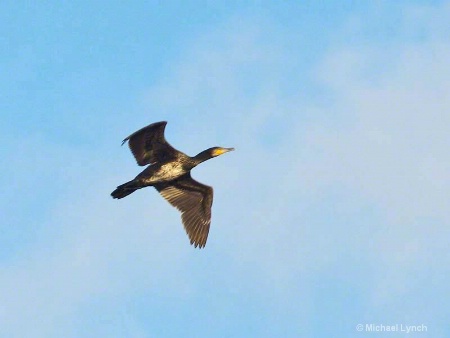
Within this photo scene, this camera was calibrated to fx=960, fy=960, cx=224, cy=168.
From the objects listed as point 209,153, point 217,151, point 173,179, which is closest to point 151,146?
point 173,179

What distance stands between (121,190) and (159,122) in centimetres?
213

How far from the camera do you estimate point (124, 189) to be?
25062mm

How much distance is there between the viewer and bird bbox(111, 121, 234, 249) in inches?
987

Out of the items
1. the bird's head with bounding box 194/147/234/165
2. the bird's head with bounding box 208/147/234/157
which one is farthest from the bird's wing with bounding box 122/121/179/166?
the bird's head with bounding box 208/147/234/157

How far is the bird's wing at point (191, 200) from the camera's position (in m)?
26.7

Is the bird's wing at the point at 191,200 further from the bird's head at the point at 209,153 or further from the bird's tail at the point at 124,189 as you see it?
the bird's tail at the point at 124,189

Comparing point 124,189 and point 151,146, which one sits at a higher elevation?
point 151,146

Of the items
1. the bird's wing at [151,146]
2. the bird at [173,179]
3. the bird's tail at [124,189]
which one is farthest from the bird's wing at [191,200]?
the bird's tail at [124,189]

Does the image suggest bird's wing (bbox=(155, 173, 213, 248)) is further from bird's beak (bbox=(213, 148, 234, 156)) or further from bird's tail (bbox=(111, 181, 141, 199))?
bird's tail (bbox=(111, 181, 141, 199))

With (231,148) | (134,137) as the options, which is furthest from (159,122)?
(231,148)

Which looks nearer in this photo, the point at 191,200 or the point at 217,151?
the point at 217,151

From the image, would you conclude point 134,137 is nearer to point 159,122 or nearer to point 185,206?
Answer: point 159,122

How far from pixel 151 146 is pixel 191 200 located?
2401 millimetres

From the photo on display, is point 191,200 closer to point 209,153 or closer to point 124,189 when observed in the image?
point 209,153
